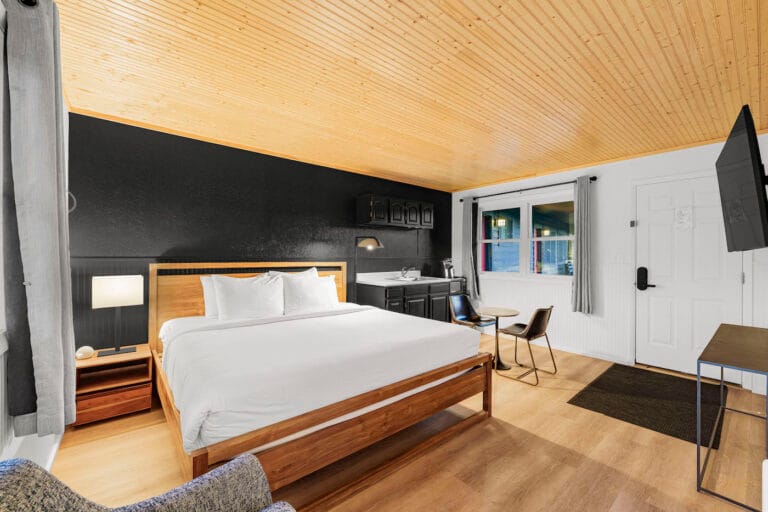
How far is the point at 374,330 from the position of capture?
2.71m

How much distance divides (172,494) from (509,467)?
190 cm

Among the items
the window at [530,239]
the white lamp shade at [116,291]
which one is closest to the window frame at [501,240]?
the window at [530,239]

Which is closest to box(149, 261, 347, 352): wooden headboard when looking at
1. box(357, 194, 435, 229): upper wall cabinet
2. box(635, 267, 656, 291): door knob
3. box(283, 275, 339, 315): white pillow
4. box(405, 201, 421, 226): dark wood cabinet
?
box(283, 275, 339, 315): white pillow

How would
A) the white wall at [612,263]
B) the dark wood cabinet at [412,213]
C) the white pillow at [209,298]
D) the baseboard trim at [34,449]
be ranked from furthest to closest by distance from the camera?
1. the dark wood cabinet at [412,213]
2. the white wall at [612,263]
3. the white pillow at [209,298]
4. the baseboard trim at [34,449]

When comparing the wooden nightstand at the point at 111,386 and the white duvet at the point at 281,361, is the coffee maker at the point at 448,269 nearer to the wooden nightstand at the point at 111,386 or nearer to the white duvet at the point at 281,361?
the white duvet at the point at 281,361

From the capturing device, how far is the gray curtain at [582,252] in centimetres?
431

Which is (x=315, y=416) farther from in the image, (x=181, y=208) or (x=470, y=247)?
(x=470, y=247)

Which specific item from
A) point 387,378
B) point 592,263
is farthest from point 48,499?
point 592,263

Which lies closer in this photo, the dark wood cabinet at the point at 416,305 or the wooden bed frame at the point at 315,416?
the wooden bed frame at the point at 315,416

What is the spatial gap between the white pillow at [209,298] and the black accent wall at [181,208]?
1.10 feet

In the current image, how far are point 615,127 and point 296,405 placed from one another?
3576 mm

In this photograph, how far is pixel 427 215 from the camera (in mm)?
5465

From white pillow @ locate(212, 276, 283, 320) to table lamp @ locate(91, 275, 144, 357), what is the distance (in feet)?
2.03

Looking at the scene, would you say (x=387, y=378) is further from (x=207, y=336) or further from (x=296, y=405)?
(x=207, y=336)
